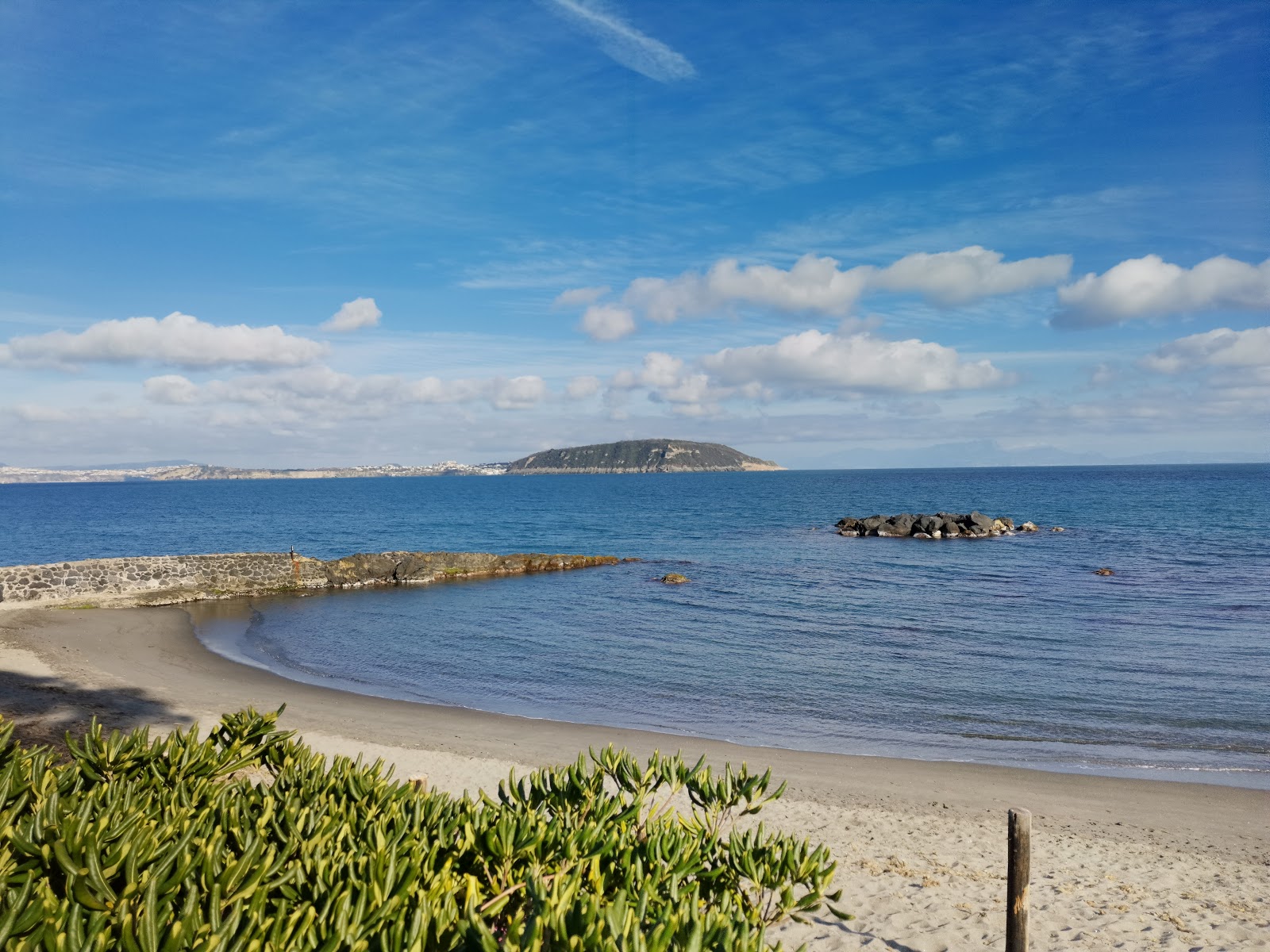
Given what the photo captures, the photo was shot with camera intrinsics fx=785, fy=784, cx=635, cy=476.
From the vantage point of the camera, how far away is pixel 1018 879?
21.7 feet

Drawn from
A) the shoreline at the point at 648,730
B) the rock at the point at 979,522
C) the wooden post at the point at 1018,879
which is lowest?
the shoreline at the point at 648,730

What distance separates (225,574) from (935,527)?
48.2 m

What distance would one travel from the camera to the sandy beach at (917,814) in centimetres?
816

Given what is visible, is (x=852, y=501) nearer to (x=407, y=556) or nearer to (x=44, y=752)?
(x=407, y=556)

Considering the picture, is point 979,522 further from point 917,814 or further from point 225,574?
point 917,814

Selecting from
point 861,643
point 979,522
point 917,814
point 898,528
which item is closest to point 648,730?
point 917,814

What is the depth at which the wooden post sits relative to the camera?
256 inches

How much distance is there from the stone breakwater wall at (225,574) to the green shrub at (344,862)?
29.4m

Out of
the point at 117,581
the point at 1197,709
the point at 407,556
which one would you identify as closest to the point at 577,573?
the point at 407,556

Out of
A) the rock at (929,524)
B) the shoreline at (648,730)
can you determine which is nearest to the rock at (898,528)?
the rock at (929,524)

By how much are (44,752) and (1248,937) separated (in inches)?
449

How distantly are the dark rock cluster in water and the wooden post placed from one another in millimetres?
55356

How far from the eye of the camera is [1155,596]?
3139 centimetres

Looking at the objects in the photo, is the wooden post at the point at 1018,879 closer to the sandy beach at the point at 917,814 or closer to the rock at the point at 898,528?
the sandy beach at the point at 917,814
